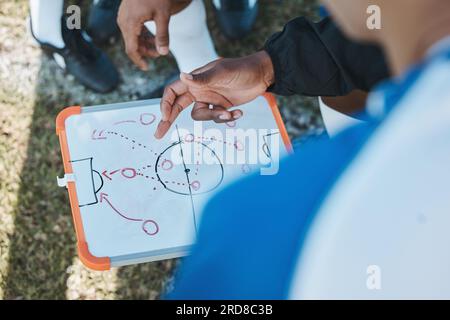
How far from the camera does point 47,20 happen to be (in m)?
1.51

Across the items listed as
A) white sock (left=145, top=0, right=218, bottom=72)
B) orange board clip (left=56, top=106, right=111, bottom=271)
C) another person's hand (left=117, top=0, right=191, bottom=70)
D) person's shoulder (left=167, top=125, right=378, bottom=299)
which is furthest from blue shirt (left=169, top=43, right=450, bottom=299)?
white sock (left=145, top=0, right=218, bottom=72)

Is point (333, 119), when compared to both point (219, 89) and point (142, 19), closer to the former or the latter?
point (219, 89)

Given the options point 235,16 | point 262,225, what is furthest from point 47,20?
point 262,225

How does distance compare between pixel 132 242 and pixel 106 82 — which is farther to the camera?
pixel 106 82

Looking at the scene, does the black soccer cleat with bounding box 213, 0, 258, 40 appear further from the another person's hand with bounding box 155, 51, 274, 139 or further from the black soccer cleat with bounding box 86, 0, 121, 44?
the another person's hand with bounding box 155, 51, 274, 139

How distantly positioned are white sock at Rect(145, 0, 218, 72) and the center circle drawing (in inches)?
13.1

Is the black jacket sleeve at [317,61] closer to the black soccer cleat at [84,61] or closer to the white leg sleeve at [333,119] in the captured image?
the white leg sleeve at [333,119]

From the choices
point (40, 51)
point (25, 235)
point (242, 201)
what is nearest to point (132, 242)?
point (242, 201)

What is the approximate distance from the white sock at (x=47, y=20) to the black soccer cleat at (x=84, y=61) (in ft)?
0.06

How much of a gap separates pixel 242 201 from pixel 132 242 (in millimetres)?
416

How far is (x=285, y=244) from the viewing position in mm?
541

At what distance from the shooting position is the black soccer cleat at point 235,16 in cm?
162

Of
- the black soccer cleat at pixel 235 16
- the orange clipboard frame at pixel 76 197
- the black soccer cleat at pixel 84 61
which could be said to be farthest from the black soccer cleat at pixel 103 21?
the orange clipboard frame at pixel 76 197
